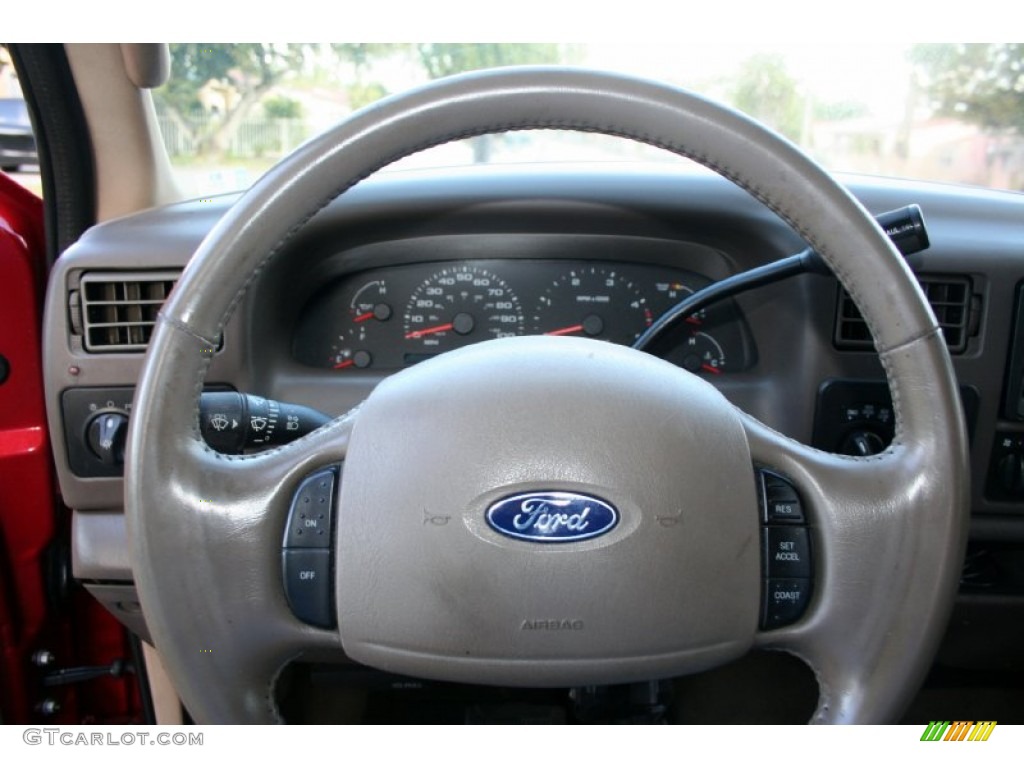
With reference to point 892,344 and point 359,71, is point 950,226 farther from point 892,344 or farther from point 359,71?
point 359,71

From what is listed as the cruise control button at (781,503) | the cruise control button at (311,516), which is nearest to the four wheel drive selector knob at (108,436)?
the cruise control button at (311,516)

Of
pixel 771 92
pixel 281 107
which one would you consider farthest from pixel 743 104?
pixel 281 107

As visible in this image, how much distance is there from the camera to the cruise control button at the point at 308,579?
829 mm

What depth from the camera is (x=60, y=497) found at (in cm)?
153

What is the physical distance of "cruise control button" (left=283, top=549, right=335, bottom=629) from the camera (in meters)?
0.83

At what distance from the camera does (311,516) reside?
833 millimetres

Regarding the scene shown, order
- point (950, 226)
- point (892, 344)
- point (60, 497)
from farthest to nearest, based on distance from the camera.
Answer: point (60, 497)
point (950, 226)
point (892, 344)

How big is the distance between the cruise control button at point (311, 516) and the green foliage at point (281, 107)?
0.95 meters

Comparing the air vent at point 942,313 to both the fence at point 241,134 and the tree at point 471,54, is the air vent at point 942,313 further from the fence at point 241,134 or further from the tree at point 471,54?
the fence at point 241,134

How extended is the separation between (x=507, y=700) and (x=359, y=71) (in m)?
1.10

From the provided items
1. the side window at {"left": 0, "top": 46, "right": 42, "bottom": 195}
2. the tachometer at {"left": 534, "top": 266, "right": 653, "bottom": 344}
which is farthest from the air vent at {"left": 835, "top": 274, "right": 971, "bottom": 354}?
the side window at {"left": 0, "top": 46, "right": 42, "bottom": 195}

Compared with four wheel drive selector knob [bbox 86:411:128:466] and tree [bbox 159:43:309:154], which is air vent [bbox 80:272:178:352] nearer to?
four wheel drive selector knob [bbox 86:411:128:466]

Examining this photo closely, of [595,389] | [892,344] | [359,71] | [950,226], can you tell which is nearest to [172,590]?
[595,389]

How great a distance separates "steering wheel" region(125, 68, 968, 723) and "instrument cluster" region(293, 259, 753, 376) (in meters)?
0.59
